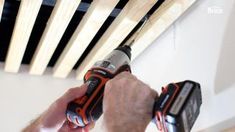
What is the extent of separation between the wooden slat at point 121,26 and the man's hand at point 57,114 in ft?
2.47

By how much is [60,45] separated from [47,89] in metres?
0.45

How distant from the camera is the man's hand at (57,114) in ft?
3.38

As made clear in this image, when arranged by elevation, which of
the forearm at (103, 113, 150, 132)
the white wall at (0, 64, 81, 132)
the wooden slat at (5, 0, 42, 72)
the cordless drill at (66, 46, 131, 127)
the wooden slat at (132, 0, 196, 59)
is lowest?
the white wall at (0, 64, 81, 132)

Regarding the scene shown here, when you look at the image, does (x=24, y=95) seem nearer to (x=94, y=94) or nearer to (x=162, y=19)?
(x=162, y=19)

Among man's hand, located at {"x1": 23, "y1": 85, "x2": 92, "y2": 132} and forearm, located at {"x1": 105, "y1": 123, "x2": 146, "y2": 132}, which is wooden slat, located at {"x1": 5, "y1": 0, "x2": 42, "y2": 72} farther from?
forearm, located at {"x1": 105, "y1": 123, "x2": 146, "y2": 132}

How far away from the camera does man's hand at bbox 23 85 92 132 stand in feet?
3.38

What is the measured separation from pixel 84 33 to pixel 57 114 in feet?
3.22

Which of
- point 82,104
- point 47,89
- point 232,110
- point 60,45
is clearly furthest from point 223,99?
point 47,89

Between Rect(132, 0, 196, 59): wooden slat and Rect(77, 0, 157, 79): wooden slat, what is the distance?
8 centimetres

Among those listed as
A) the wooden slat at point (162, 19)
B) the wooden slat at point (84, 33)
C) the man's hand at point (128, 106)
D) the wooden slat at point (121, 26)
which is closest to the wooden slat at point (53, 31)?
the wooden slat at point (84, 33)

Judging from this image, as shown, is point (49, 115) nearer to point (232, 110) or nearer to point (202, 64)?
point (232, 110)

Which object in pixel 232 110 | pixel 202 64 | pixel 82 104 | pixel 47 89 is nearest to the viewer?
pixel 82 104

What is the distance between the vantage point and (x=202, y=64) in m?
1.51

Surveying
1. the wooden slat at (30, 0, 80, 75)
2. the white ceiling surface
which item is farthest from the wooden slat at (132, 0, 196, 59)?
the wooden slat at (30, 0, 80, 75)
